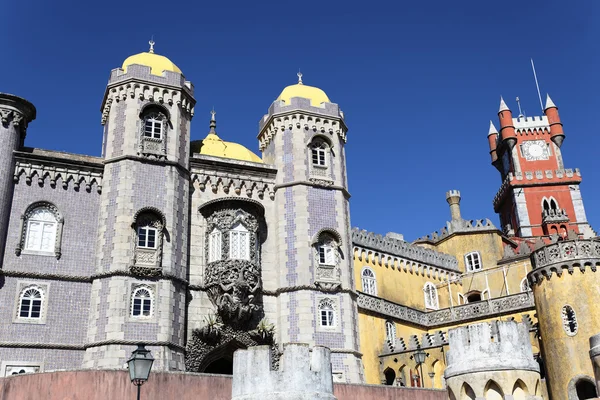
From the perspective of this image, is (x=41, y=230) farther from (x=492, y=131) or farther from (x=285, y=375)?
(x=492, y=131)

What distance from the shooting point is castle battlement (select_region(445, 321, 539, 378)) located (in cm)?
1605

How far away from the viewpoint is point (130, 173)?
2911 centimetres

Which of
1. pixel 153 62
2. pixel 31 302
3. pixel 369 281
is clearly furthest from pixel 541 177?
pixel 31 302

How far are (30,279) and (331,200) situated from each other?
13837mm

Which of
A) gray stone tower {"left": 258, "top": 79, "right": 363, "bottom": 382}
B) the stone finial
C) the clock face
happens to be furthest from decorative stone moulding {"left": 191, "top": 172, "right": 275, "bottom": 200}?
the clock face

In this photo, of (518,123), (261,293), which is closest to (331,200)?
(261,293)

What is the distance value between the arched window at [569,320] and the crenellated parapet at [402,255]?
44.9 ft

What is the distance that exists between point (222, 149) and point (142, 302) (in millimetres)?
10555

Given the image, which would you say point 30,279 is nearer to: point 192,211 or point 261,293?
point 192,211

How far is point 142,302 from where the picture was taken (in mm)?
27219

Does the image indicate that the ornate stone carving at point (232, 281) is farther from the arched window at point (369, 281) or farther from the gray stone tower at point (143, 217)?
the arched window at point (369, 281)

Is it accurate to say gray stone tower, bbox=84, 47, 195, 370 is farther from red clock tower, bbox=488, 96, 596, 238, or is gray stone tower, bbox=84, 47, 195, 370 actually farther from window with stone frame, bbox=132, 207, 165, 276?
red clock tower, bbox=488, 96, 596, 238

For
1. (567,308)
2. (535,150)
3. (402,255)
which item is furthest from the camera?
(535,150)

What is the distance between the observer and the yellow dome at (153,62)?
31734mm
